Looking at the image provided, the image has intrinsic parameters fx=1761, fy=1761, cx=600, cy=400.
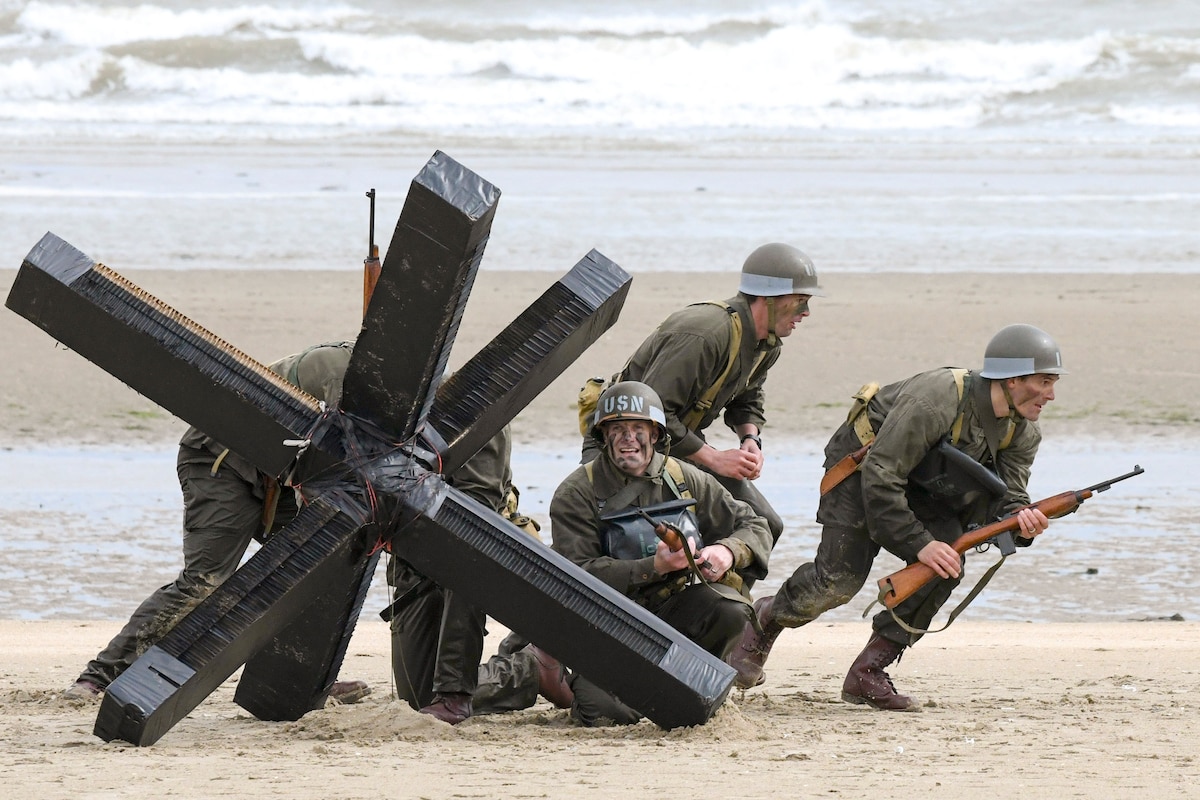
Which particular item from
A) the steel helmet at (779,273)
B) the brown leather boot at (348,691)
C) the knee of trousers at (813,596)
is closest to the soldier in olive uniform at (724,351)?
the steel helmet at (779,273)

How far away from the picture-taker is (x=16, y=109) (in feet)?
151

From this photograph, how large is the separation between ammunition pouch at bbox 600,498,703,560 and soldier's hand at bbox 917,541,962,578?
104cm

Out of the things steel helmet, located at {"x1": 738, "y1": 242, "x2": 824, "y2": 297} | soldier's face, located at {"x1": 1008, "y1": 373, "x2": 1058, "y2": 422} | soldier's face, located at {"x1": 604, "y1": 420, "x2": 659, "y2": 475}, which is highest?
steel helmet, located at {"x1": 738, "y1": 242, "x2": 824, "y2": 297}

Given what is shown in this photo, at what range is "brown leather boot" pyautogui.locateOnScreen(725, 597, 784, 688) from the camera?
8.02 m

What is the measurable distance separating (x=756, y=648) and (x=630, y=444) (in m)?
1.57

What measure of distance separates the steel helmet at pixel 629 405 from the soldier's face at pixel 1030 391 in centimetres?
148

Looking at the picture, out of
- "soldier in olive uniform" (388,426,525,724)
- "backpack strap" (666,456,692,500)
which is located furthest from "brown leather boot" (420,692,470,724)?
"backpack strap" (666,456,692,500)

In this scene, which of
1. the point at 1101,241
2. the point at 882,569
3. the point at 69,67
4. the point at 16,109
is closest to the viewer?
the point at 882,569

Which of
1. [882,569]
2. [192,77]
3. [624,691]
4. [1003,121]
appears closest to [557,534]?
[624,691]

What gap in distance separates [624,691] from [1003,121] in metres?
43.2

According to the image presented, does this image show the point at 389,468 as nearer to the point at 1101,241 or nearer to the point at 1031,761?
the point at 1031,761

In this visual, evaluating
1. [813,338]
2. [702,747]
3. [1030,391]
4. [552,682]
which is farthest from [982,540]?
[813,338]

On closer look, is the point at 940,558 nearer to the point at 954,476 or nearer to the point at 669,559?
the point at 954,476

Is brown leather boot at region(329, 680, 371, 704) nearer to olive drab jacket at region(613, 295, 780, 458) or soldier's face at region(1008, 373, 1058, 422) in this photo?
olive drab jacket at region(613, 295, 780, 458)
